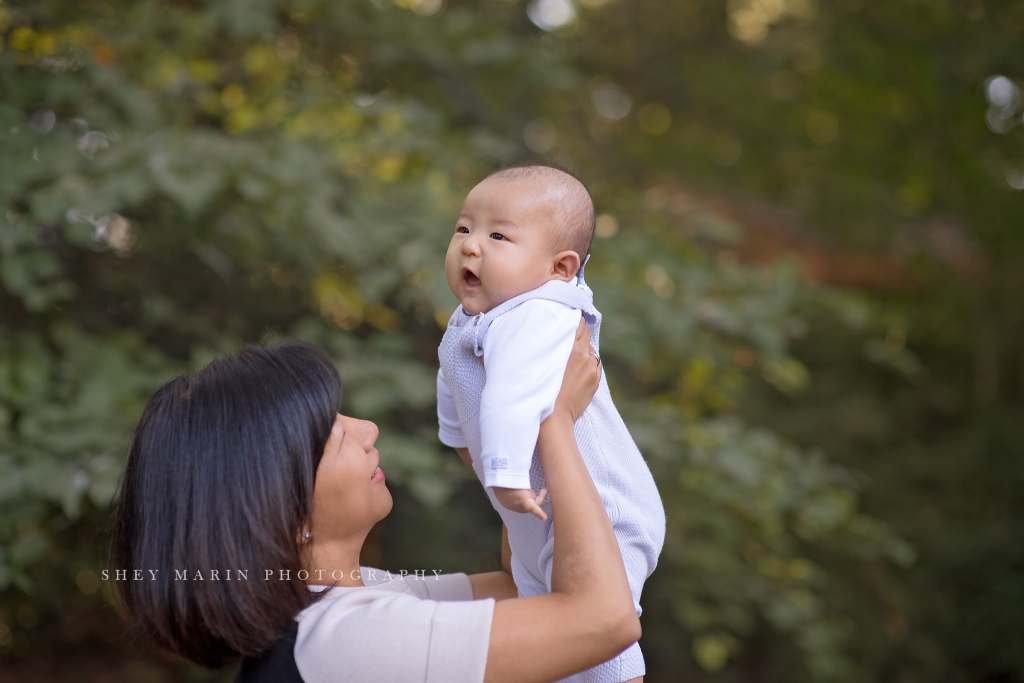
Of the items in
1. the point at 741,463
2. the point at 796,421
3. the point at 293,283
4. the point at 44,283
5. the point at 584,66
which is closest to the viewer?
the point at 44,283

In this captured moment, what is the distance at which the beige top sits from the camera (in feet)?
3.31

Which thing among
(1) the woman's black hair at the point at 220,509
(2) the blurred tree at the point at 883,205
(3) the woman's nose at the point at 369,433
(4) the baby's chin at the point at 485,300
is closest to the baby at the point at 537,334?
(4) the baby's chin at the point at 485,300

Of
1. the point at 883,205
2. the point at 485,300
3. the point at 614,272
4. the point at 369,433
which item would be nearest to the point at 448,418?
the point at 369,433

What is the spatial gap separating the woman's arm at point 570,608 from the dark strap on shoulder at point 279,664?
0.93 ft

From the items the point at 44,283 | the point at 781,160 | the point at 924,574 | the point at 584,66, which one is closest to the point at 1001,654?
the point at 924,574

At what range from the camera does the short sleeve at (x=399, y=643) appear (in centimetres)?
101

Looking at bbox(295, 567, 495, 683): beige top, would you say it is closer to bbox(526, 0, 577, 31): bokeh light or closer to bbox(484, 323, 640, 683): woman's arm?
bbox(484, 323, 640, 683): woman's arm

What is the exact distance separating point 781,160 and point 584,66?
1.64 meters

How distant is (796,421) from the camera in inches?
204

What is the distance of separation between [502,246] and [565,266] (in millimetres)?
125

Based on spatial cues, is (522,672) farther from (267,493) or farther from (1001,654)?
(1001,654)

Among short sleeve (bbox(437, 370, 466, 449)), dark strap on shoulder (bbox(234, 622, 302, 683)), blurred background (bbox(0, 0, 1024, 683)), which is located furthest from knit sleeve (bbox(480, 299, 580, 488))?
blurred background (bbox(0, 0, 1024, 683))

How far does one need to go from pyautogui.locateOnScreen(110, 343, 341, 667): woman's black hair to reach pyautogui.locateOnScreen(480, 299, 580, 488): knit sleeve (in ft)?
0.93

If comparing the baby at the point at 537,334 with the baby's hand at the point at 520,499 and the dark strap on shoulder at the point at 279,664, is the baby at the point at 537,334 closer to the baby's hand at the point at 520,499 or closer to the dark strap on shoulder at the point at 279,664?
the baby's hand at the point at 520,499
